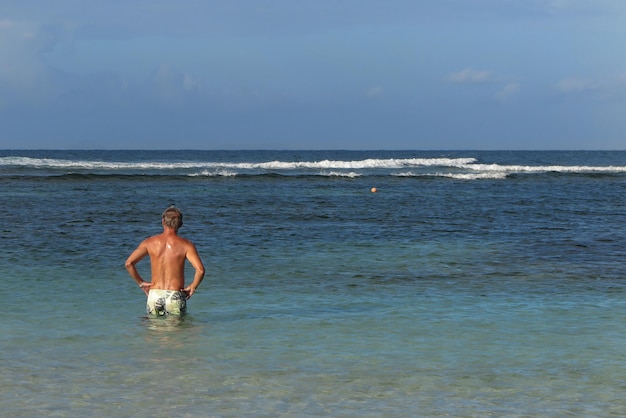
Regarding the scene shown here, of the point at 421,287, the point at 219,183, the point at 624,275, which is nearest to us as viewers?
the point at 421,287

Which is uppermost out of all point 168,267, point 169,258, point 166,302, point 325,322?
point 169,258

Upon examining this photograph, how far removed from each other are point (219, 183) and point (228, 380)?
131 ft

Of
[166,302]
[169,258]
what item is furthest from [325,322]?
[169,258]

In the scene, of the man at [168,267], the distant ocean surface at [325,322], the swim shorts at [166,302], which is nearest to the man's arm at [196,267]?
the man at [168,267]

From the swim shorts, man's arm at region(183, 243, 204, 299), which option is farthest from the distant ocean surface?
man's arm at region(183, 243, 204, 299)

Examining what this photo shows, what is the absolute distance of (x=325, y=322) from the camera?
33.6 feet

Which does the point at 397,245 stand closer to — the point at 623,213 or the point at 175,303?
the point at 175,303

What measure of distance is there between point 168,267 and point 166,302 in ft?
1.55

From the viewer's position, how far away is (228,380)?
7527mm

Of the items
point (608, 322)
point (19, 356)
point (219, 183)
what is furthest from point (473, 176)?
point (19, 356)

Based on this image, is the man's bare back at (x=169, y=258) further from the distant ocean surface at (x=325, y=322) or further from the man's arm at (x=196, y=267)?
the distant ocean surface at (x=325, y=322)

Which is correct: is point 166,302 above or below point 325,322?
above

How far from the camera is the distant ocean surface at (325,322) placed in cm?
702

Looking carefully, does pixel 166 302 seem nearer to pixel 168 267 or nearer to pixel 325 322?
pixel 168 267
